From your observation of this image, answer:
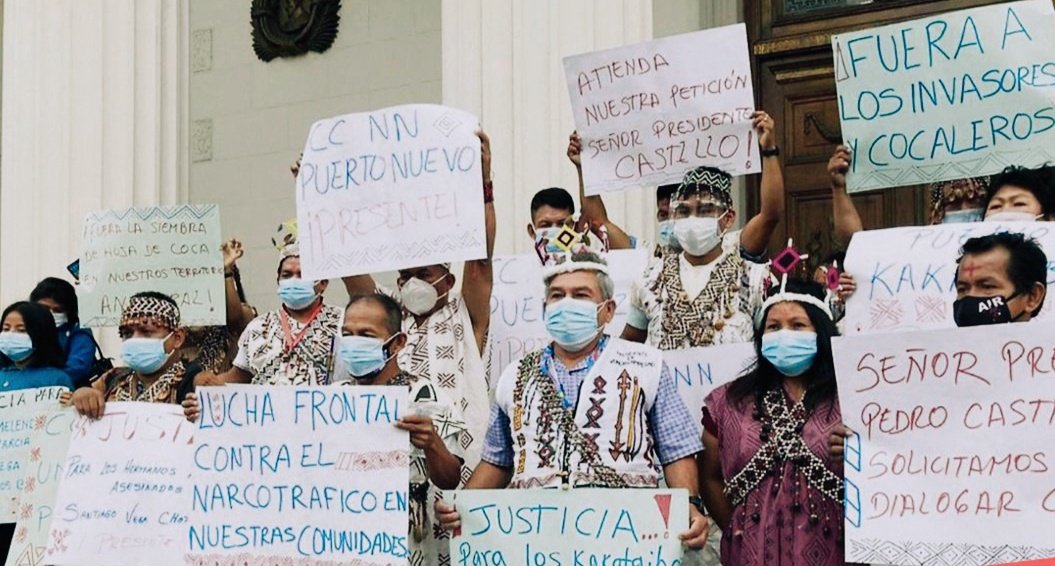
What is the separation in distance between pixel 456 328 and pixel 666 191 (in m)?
0.95

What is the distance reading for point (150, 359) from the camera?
662 cm

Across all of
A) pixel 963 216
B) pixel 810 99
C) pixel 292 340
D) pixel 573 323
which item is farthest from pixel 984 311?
pixel 810 99

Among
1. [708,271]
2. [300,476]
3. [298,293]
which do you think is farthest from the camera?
[298,293]

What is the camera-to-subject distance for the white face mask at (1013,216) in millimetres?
5598

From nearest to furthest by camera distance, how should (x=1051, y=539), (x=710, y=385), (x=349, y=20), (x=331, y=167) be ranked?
(x=1051, y=539) < (x=710, y=385) < (x=331, y=167) < (x=349, y=20)

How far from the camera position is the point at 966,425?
493 cm

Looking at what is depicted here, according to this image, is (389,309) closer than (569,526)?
No

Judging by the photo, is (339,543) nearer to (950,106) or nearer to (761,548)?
(761,548)

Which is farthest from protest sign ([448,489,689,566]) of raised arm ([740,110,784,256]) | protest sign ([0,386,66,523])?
protest sign ([0,386,66,523])

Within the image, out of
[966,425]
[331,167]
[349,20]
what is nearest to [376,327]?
[331,167]

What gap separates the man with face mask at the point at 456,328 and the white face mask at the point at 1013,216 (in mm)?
1827

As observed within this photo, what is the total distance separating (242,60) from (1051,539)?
794 cm

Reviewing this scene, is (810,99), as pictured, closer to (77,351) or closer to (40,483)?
(77,351)

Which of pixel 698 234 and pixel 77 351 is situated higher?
pixel 698 234
